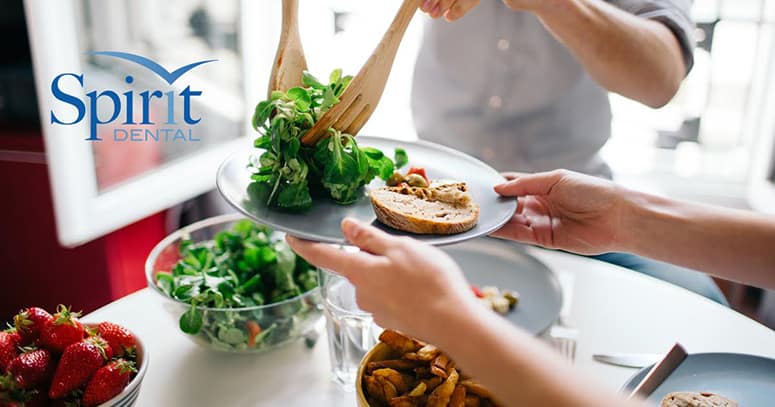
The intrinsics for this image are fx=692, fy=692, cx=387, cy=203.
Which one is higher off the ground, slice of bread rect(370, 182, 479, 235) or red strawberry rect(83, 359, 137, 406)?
slice of bread rect(370, 182, 479, 235)

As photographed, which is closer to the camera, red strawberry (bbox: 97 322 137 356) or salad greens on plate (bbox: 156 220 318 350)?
red strawberry (bbox: 97 322 137 356)

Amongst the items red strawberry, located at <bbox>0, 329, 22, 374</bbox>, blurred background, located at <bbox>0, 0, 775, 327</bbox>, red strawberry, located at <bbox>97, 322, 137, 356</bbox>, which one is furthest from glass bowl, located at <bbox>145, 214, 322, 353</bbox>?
blurred background, located at <bbox>0, 0, 775, 327</bbox>

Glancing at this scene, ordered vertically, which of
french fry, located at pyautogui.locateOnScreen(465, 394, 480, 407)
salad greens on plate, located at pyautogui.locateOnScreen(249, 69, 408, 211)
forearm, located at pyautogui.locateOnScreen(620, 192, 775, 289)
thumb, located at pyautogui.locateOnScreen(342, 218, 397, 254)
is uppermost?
salad greens on plate, located at pyautogui.locateOnScreen(249, 69, 408, 211)

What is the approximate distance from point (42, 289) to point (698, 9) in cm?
255

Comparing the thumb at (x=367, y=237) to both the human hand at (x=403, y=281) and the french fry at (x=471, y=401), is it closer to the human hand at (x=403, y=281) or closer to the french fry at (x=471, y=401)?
the human hand at (x=403, y=281)

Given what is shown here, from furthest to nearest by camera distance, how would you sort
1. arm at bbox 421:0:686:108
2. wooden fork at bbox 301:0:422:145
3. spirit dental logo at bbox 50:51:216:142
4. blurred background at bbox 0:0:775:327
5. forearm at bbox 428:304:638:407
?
1. blurred background at bbox 0:0:775:327
2. spirit dental logo at bbox 50:51:216:142
3. arm at bbox 421:0:686:108
4. wooden fork at bbox 301:0:422:145
5. forearm at bbox 428:304:638:407

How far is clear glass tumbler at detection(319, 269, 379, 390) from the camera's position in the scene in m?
1.04

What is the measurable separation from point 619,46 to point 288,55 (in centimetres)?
77

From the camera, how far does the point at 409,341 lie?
3.06 ft

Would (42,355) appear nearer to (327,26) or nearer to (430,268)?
(430,268)

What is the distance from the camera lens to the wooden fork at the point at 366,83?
1014 mm

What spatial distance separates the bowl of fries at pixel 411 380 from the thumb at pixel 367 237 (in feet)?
0.57

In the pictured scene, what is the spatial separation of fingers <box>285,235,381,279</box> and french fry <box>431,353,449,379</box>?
18 centimetres

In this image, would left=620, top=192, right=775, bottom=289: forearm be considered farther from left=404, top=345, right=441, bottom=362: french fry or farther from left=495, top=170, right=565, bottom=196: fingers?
left=404, top=345, right=441, bottom=362: french fry
